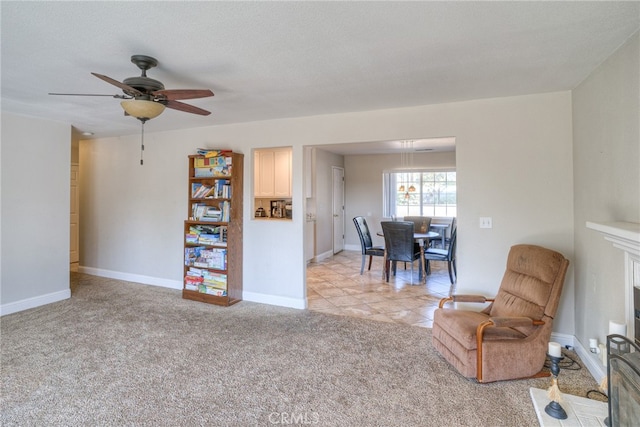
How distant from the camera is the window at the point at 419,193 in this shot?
298 inches

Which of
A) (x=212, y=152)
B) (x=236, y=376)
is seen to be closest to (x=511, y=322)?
(x=236, y=376)

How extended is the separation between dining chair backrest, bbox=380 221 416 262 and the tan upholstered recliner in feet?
7.32

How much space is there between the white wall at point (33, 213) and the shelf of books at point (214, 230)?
5.51 ft

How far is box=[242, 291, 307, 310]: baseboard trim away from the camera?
403 cm

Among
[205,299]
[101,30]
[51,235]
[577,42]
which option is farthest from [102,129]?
[577,42]

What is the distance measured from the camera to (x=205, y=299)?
421 centimetres

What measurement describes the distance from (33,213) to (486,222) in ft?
17.5

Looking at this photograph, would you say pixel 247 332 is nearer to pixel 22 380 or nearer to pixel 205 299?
pixel 205 299

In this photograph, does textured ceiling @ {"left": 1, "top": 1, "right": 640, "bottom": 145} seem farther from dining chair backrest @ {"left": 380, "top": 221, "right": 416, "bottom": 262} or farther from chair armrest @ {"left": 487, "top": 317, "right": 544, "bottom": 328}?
dining chair backrest @ {"left": 380, "top": 221, "right": 416, "bottom": 262}

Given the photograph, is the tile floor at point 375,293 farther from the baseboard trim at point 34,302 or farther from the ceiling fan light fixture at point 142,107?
the baseboard trim at point 34,302

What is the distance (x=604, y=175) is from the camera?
2328 millimetres

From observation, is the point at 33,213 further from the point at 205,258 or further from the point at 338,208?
the point at 338,208

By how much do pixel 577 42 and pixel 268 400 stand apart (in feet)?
10.0

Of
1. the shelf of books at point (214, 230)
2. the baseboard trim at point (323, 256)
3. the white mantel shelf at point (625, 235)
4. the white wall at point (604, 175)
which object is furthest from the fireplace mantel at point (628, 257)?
the baseboard trim at point (323, 256)
